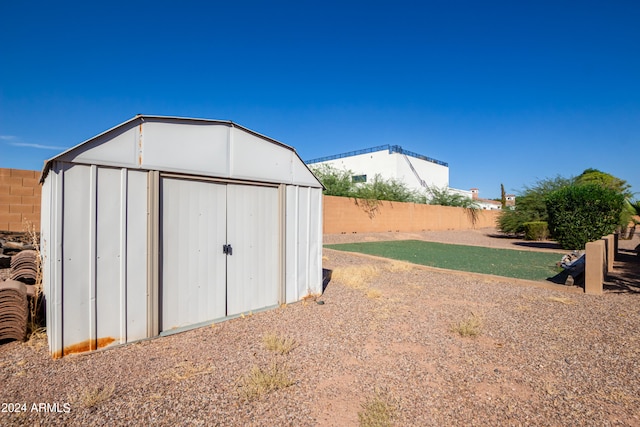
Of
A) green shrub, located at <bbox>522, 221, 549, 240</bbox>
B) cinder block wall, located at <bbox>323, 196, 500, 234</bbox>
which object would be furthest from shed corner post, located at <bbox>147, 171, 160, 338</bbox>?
green shrub, located at <bbox>522, 221, 549, 240</bbox>

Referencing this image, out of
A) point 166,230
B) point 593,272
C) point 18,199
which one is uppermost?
point 18,199

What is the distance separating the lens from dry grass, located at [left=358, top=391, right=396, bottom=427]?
9.19 feet

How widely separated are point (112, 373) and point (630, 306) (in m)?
8.97

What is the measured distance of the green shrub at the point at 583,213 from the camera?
546 inches

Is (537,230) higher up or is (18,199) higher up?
(18,199)

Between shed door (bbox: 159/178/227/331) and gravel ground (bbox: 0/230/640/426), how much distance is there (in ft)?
1.26

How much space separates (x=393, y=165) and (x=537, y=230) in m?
19.3

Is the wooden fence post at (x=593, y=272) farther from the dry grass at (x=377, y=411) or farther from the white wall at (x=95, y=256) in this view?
the white wall at (x=95, y=256)

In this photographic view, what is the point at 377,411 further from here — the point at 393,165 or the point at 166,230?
the point at 393,165

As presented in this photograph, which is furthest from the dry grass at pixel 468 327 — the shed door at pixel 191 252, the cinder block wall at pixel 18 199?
the cinder block wall at pixel 18 199

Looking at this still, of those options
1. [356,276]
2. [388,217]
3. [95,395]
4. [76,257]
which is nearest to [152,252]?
[76,257]

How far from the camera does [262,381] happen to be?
3.39 m

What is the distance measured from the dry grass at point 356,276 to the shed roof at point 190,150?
3317 mm

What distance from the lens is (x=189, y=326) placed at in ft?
16.3
